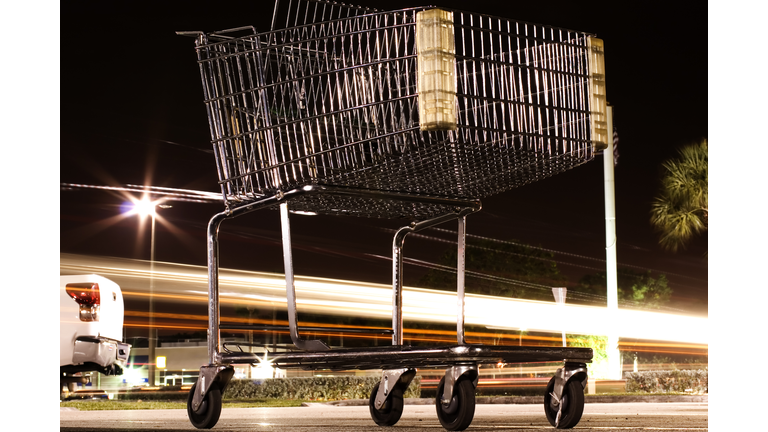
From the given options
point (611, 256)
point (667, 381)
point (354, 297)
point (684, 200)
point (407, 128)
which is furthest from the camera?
point (354, 297)

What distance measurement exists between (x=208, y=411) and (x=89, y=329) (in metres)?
1.91

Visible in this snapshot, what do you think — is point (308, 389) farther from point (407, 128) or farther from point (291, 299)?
point (407, 128)

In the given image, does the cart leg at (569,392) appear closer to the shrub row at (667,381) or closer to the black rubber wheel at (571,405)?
the black rubber wheel at (571,405)

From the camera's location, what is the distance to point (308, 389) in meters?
13.8

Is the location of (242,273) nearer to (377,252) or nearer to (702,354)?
(377,252)

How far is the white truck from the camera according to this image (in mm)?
5262

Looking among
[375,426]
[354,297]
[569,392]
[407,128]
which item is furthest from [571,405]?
[354,297]

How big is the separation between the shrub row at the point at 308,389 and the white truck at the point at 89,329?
7.85m

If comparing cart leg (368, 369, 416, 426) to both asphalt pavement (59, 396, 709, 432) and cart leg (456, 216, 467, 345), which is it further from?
cart leg (456, 216, 467, 345)

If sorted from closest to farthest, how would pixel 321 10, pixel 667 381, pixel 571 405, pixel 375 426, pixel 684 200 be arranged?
pixel 571 405 → pixel 375 426 → pixel 321 10 → pixel 667 381 → pixel 684 200

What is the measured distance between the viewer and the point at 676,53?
70.3 feet

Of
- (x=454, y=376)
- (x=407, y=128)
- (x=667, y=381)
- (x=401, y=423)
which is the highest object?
(x=407, y=128)
